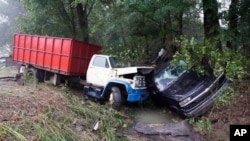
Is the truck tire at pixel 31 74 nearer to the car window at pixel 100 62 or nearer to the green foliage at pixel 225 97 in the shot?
the car window at pixel 100 62

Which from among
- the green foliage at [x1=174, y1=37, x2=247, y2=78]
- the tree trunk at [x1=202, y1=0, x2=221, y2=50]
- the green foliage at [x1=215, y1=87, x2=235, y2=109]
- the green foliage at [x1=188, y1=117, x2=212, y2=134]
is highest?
the tree trunk at [x1=202, y1=0, x2=221, y2=50]

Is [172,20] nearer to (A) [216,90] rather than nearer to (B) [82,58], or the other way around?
(B) [82,58]

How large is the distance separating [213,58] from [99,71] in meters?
4.28

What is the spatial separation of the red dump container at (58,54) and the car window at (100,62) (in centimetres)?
119

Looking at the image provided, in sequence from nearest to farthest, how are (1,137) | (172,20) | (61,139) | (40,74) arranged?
(1,137) → (61,139) → (40,74) → (172,20)

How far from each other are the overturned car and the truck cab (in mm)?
392

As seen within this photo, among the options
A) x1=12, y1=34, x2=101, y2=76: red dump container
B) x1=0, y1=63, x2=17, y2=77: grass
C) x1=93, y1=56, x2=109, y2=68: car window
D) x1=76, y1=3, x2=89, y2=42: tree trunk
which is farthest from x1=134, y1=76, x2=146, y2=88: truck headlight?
x1=0, y1=63, x2=17, y2=77: grass

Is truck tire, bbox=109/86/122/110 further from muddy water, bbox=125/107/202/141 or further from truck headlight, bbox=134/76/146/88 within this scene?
muddy water, bbox=125/107/202/141

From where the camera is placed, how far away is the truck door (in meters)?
11.0

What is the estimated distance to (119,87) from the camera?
33.5ft

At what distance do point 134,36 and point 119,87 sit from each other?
5.03 m

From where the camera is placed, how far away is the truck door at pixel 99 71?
11.0m

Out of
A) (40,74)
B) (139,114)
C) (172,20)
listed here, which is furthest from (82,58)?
(172,20)

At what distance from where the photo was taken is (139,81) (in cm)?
987
